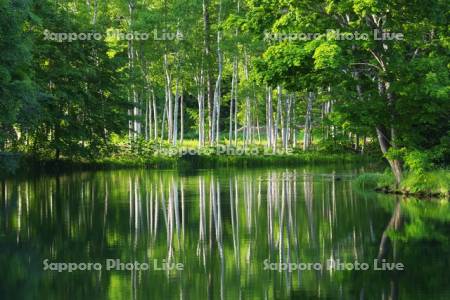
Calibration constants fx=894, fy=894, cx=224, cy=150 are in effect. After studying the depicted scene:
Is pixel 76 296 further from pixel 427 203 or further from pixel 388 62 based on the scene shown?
pixel 388 62

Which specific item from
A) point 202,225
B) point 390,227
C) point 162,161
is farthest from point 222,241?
point 162,161

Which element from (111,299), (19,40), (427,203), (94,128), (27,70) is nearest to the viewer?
(111,299)

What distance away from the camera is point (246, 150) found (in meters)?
58.2

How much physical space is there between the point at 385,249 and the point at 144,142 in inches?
1453

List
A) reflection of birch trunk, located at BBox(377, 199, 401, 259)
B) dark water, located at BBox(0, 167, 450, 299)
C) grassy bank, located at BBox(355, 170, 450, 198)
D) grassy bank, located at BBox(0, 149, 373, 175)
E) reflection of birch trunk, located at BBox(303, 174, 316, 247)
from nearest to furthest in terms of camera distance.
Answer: dark water, located at BBox(0, 167, 450, 299) < reflection of birch trunk, located at BBox(377, 199, 401, 259) < reflection of birch trunk, located at BBox(303, 174, 316, 247) < grassy bank, located at BBox(355, 170, 450, 198) < grassy bank, located at BBox(0, 149, 373, 175)

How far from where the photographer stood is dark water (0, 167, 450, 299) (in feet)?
46.4

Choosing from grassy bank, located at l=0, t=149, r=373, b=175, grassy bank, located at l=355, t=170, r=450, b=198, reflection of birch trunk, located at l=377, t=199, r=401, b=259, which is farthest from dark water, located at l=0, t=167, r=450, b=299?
grassy bank, located at l=0, t=149, r=373, b=175

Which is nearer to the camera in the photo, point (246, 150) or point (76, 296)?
point (76, 296)

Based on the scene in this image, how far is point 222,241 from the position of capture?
19.7m

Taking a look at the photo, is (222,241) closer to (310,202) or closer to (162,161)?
(310,202)

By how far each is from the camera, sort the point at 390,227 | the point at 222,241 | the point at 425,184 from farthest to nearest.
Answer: the point at 425,184, the point at 390,227, the point at 222,241

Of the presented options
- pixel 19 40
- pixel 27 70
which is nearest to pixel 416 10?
pixel 19 40

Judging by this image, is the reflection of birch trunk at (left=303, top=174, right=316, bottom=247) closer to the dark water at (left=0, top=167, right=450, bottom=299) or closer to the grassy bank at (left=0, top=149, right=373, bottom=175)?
the dark water at (left=0, top=167, right=450, bottom=299)

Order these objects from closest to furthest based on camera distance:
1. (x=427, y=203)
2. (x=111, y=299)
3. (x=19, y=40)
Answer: (x=111, y=299), (x=427, y=203), (x=19, y=40)
